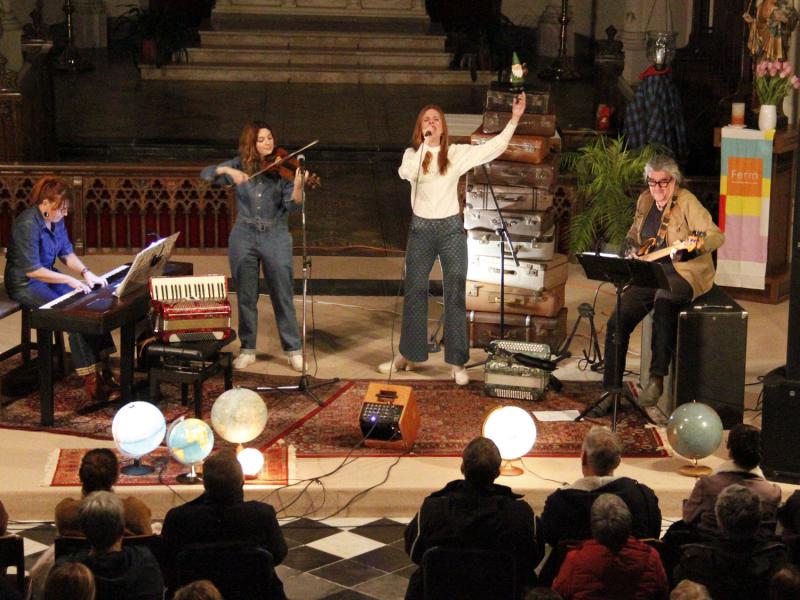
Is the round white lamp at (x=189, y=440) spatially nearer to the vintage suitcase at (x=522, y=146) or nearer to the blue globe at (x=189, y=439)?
the blue globe at (x=189, y=439)

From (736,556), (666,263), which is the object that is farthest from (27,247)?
(736,556)

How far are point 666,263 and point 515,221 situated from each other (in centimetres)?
139

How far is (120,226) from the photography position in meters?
13.6

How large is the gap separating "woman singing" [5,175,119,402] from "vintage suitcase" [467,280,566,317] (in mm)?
2686

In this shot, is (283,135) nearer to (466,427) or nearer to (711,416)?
(466,427)

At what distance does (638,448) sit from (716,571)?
3100mm

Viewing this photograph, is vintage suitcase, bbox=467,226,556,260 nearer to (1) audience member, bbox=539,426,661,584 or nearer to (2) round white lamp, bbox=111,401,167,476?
(2) round white lamp, bbox=111,401,167,476

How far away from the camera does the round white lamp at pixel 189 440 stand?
7871 mm

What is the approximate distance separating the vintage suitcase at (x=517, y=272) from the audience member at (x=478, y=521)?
440 cm

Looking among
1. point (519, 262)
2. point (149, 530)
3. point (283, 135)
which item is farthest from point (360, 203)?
point (149, 530)

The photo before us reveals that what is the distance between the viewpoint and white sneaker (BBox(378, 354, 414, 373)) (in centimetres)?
1028

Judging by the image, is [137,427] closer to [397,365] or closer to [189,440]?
[189,440]

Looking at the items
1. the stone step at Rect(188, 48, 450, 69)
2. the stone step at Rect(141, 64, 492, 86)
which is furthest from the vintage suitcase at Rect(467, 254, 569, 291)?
the stone step at Rect(188, 48, 450, 69)

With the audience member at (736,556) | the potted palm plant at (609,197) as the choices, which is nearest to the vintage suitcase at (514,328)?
the potted palm plant at (609,197)
